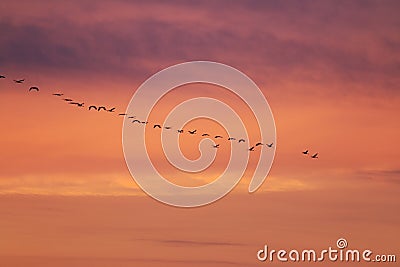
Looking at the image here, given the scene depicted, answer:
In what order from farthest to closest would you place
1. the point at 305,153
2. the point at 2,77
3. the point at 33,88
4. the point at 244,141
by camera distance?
1. the point at 244,141
2. the point at 305,153
3. the point at 33,88
4. the point at 2,77

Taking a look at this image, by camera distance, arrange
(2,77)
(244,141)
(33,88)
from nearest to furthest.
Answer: (2,77), (33,88), (244,141)

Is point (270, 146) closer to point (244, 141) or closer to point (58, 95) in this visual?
point (244, 141)

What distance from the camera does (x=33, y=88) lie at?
14850 centimetres

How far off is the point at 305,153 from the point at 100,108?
99.8ft

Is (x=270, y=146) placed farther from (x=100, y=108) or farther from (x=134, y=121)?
(x=100, y=108)

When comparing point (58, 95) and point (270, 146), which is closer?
point (58, 95)

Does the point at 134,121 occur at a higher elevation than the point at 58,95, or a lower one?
higher

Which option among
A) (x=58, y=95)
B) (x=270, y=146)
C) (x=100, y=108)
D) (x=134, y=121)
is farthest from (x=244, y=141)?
(x=58, y=95)

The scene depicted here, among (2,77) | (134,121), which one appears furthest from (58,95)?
(134,121)

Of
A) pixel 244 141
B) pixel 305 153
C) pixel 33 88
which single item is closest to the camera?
pixel 33 88

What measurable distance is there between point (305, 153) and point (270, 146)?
1253cm

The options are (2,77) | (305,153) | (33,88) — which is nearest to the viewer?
(2,77)

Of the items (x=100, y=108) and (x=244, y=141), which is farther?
(x=244, y=141)

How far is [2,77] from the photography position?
13375 cm
